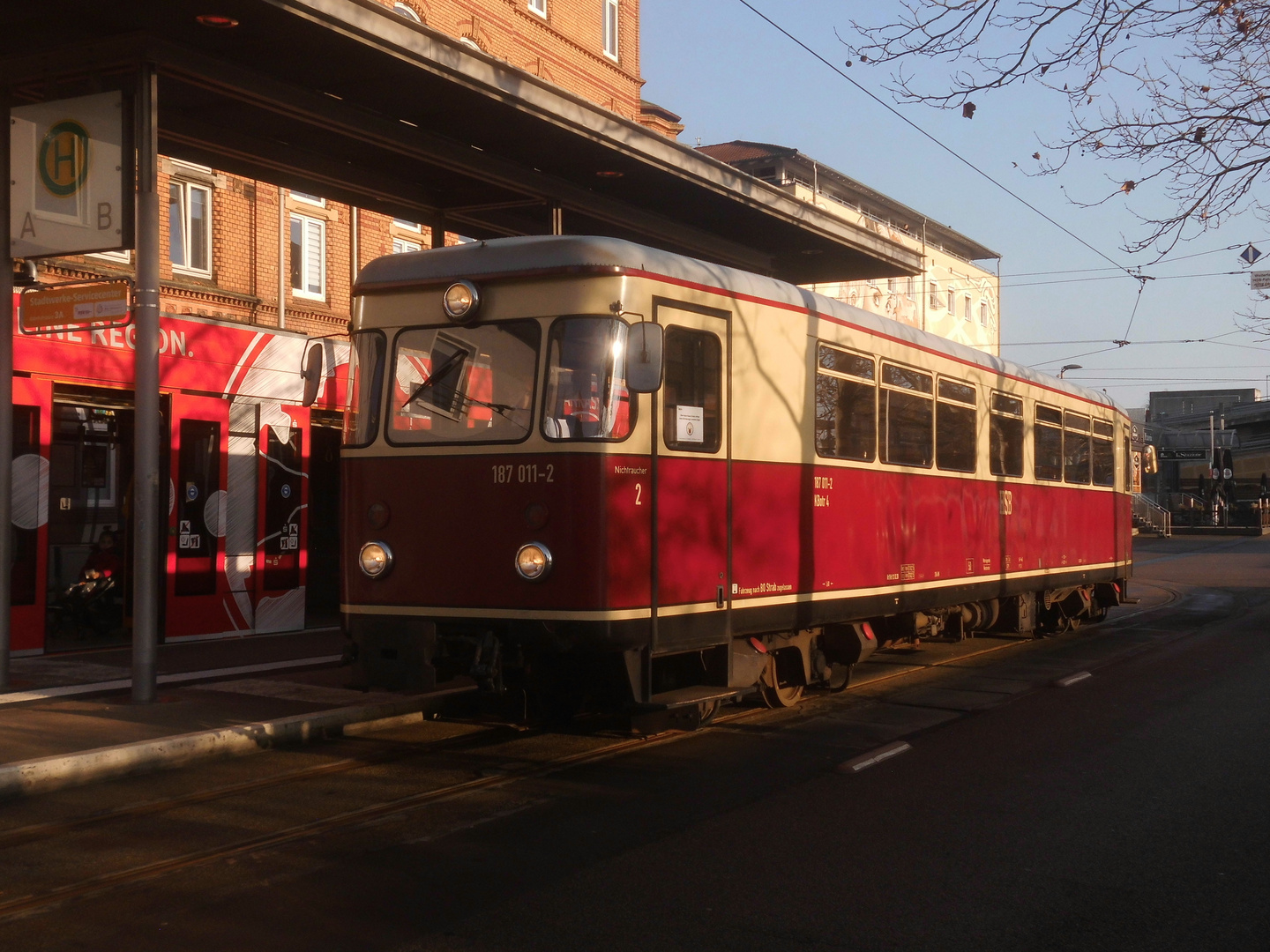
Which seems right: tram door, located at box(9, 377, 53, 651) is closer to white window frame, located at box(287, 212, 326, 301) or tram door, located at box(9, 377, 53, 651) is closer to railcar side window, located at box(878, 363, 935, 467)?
white window frame, located at box(287, 212, 326, 301)

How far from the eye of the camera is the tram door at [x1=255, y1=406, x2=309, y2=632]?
15.2 metres

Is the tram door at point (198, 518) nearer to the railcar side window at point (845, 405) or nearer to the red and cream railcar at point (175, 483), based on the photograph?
the red and cream railcar at point (175, 483)

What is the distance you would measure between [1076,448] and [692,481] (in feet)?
33.4

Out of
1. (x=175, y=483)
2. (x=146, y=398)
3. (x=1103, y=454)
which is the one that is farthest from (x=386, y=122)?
(x=1103, y=454)

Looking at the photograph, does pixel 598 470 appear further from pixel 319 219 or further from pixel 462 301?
pixel 319 219

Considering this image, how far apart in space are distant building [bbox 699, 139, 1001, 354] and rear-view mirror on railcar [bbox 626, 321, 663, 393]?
3427 cm

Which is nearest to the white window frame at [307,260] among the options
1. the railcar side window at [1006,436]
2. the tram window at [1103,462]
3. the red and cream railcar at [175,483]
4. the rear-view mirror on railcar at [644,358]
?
the red and cream railcar at [175,483]

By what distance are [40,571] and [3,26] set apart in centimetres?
547

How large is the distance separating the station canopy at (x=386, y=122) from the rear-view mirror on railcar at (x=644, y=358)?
4005mm

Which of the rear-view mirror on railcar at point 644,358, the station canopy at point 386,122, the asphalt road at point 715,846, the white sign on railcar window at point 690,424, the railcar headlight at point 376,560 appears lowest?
the asphalt road at point 715,846

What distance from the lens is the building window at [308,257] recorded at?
21.0 m

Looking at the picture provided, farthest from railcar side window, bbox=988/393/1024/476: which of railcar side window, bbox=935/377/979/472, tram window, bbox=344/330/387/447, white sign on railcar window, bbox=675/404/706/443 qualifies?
tram window, bbox=344/330/387/447

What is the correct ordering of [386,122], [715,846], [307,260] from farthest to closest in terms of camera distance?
[307,260], [386,122], [715,846]

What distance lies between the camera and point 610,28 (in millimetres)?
29969
